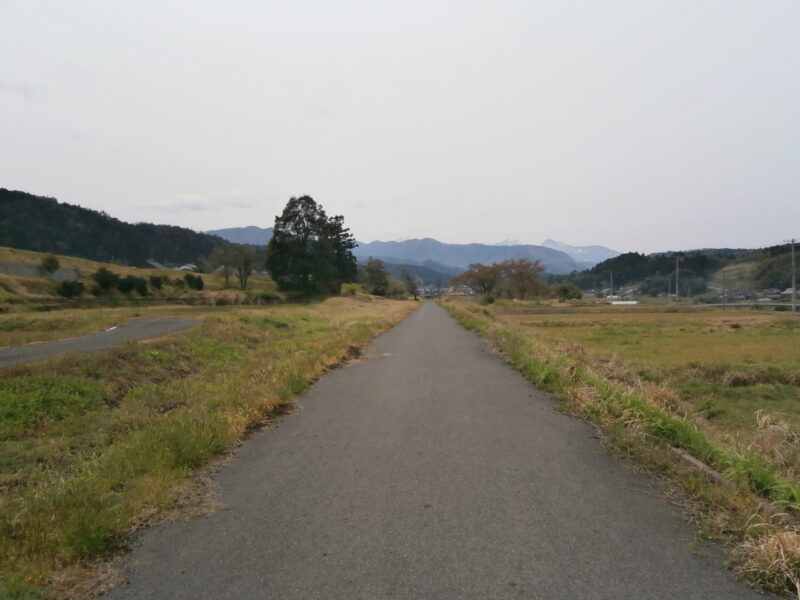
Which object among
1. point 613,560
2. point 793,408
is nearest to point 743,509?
point 613,560

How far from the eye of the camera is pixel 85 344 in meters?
17.0

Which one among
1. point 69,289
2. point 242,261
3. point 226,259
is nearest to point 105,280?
point 69,289

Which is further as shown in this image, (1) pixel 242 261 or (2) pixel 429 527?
(1) pixel 242 261

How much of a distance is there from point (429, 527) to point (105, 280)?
5675 centimetres

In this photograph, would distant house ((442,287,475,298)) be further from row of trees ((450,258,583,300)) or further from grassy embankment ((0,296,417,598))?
grassy embankment ((0,296,417,598))

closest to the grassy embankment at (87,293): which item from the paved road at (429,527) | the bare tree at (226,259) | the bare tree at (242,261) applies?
the bare tree at (242,261)

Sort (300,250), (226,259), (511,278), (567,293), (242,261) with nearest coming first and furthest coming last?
(300,250)
(242,261)
(226,259)
(511,278)
(567,293)

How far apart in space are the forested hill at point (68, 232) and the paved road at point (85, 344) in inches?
3945

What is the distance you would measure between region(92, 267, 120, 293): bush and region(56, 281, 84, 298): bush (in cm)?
336

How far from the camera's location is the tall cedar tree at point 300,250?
217 feet

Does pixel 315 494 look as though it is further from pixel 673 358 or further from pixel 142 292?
pixel 142 292

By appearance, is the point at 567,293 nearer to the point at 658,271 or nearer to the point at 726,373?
the point at 658,271

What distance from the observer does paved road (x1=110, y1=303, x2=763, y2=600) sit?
3.25 meters

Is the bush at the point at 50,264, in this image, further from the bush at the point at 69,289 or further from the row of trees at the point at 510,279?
the row of trees at the point at 510,279
